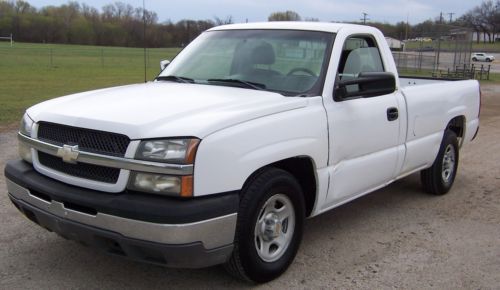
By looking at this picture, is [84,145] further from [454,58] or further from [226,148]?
[454,58]

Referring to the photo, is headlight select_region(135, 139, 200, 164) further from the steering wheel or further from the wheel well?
→ the steering wheel

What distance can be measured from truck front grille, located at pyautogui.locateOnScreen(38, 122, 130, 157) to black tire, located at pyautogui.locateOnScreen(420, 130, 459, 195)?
4.07 metres

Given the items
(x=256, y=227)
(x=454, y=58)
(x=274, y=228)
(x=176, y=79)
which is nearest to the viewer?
(x=256, y=227)

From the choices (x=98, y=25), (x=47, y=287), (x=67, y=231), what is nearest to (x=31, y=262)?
(x=47, y=287)

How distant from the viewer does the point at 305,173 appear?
165 inches

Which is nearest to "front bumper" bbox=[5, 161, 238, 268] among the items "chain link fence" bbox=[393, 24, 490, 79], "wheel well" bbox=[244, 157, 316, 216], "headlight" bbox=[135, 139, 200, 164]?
"headlight" bbox=[135, 139, 200, 164]

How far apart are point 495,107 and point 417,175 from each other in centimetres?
1054

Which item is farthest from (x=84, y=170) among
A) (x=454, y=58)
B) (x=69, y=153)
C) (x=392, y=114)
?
(x=454, y=58)

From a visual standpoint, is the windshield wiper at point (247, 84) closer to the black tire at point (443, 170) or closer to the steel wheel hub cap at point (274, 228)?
the steel wheel hub cap at point (274, 228)

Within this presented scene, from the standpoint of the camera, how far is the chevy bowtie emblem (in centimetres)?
345

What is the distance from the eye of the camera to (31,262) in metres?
4.15

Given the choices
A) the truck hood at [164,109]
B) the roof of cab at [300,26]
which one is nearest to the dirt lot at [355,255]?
the truck hood at [164,109]

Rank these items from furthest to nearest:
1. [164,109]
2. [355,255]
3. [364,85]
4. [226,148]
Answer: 1. [355,255]
2. [364,85]
3. [164,109]
4. [226,148]

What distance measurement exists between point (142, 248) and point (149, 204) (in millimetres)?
276
